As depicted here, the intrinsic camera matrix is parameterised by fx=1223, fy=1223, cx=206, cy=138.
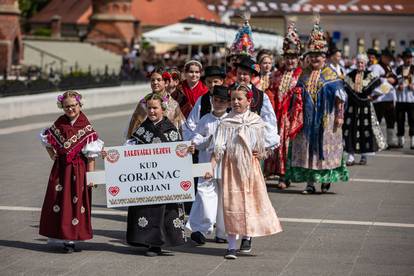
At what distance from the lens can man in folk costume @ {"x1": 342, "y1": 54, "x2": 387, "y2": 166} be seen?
61.2 feet

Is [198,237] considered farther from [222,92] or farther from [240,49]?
[240,49]

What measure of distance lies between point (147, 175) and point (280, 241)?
5.04 ft

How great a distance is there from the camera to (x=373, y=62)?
21625 millimetres

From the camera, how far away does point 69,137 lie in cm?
1037

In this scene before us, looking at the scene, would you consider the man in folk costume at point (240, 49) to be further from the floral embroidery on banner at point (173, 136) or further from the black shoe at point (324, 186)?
the floral embroidery on banner at point (173, 136)

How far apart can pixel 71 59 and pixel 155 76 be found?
40813mm

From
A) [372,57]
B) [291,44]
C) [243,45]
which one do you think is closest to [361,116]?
[372,57]

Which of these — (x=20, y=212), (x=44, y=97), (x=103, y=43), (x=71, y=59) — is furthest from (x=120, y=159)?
(x=103, y=43)

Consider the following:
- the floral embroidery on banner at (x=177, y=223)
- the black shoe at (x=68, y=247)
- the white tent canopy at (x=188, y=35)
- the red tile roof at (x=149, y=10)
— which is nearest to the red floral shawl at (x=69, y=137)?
the black shoe at (x=68, y=247)

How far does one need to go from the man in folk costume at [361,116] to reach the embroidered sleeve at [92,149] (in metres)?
8.72

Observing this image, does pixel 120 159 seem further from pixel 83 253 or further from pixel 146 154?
pixel 83 253

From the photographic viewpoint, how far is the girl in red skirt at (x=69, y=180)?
1023 cm

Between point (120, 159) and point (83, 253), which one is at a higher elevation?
point (120, 159)

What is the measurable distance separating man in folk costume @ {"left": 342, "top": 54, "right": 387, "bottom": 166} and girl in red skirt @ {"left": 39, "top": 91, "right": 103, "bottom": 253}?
8758 millimetres
